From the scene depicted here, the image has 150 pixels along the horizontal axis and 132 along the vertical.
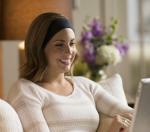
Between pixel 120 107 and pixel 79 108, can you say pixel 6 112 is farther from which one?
pixel 120 107

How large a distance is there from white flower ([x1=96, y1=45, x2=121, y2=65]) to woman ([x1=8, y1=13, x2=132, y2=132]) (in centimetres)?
74

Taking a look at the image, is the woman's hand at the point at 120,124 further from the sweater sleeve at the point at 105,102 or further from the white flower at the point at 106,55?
the white flower at the point at 106,55

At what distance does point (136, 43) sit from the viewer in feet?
12.7

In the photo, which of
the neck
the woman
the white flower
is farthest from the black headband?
the white flower

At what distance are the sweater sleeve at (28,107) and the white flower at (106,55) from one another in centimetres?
97

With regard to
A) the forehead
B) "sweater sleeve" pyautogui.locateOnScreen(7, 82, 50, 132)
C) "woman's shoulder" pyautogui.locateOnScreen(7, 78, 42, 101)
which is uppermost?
the forehead

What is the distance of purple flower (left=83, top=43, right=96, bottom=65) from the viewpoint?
2.58 m

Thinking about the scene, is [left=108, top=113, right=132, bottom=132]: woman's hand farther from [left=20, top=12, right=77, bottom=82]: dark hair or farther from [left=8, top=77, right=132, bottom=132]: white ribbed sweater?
[left=20, top=12, right=77, bottom=82]: dark hair

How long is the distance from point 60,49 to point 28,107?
0.98ft

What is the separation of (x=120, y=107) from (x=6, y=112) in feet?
1.82

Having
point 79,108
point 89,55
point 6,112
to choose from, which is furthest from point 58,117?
point 89,55

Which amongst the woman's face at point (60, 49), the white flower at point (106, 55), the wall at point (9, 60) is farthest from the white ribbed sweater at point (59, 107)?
the wall at point (9, 60)

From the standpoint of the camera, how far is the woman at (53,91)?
1620mm

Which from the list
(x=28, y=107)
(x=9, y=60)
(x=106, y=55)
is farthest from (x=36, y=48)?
(x=9, y=60)
